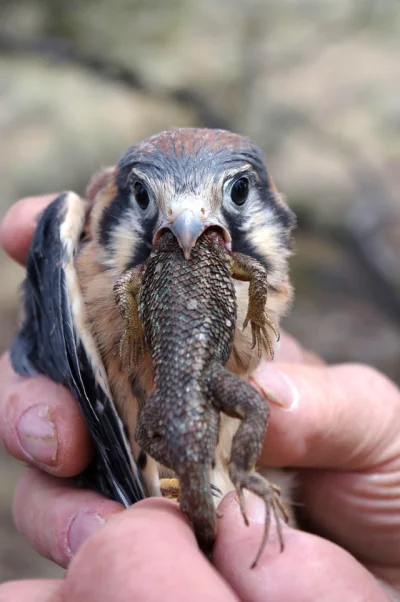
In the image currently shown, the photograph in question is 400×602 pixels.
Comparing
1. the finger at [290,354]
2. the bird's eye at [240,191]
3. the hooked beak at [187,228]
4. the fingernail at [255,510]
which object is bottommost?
the fingernail at [255,510]

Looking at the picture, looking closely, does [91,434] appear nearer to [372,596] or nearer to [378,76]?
[372,596]

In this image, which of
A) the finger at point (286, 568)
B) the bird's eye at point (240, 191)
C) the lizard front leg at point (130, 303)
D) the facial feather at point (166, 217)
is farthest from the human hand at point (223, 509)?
the bird's eye at point (240, 191)

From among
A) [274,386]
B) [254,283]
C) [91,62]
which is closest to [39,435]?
[274,386]

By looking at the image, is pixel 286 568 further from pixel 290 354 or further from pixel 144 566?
pixel 290 354

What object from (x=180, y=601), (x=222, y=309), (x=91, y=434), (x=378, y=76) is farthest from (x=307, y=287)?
(x=180, y=601)

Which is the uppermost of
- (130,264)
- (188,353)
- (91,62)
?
(91,62)

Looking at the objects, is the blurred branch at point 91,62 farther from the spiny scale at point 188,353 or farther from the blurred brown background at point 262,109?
the spiny scale at point 188,353
